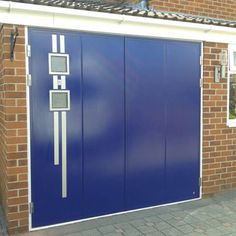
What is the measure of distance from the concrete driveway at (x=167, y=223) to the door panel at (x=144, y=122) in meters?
0.29

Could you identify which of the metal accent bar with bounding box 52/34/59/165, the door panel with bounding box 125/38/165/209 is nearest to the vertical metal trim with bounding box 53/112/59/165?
the metal accent bar with bounding box 52/34/59/165

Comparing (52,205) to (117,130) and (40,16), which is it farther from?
(40,16)

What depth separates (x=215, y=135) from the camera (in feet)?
17.3

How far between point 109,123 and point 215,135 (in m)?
1.91

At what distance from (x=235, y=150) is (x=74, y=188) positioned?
2886 millimetres

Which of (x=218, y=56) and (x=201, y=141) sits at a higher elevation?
(x=218, y=56)

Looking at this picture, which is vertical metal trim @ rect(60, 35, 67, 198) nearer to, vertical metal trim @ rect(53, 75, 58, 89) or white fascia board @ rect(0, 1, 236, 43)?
vertical metal trim @ rect(53, 75, 58, 89)

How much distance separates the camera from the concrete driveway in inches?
157

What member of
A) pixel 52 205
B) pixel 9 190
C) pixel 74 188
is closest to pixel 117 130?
pixel 74 188

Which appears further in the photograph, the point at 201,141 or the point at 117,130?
the point at 201,141

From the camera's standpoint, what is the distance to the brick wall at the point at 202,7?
20.9 ft

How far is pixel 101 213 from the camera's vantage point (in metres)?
4.43

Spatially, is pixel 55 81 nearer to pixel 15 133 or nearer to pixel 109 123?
pixel 15 133

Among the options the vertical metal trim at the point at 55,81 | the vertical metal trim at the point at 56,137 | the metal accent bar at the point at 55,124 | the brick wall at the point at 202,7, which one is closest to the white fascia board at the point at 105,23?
the metal accent bar at the point at 55,124
